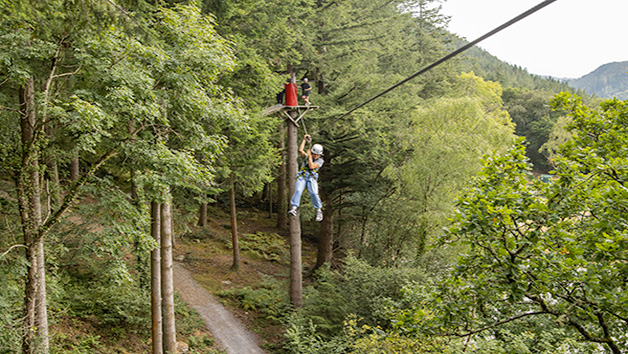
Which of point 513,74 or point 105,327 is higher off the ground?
point 513,74

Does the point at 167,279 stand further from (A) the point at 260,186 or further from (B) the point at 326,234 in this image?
(B) the point at 326,234

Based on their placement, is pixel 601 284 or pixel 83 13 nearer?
pixel 601 284

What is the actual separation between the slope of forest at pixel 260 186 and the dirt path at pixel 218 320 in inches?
20.9

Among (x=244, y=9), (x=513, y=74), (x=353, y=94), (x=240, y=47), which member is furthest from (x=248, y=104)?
(x=513, y=74)

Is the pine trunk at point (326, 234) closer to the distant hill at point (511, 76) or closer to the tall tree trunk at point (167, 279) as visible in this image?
the tall tree trunk at point (167, 279)

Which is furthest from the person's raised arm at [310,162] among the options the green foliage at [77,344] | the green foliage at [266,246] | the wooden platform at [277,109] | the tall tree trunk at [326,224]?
the green foliage at [266,246]

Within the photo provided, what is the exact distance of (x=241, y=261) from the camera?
16984 millimetres

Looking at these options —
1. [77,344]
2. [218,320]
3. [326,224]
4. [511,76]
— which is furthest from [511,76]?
[77,344]

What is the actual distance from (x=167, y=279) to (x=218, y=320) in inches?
152

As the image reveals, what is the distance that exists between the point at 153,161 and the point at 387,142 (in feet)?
32.4

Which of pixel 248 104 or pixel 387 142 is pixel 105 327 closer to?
pixel 248 104

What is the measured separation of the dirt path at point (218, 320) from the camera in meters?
10.4

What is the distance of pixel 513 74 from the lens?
114 meters

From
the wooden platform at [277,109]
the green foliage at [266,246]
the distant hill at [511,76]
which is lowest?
the green foliage at [266,246]
